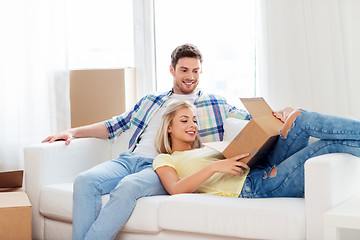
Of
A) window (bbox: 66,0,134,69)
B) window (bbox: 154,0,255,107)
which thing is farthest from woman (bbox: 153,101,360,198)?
window (bbox: 66,0,134,69)

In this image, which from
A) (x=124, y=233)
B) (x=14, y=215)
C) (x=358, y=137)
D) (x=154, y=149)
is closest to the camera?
(x=358, y=137)

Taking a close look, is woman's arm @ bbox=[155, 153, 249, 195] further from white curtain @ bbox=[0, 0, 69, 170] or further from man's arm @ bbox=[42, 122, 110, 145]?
white curtain @ bbox=[0, 0, 69, 170]

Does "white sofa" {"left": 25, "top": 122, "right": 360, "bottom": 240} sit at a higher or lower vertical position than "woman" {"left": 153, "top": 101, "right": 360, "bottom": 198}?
lower

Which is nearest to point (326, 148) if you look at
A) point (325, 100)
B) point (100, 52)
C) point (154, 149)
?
point (325, 100)

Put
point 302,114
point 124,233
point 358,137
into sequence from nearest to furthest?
point 358,137 → point 302,114 → point 124,233

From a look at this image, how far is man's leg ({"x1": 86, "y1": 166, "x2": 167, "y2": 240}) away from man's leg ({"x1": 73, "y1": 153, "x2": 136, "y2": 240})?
0.11 m

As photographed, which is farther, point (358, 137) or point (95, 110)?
point (95, 110)

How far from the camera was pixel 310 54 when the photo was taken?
292 centimetres

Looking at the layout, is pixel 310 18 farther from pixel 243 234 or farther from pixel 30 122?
pixel 30 122

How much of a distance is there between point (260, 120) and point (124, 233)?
0.81 meters

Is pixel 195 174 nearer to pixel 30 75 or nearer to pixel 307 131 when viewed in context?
pixel 307 131

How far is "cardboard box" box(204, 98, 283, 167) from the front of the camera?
6.97ft

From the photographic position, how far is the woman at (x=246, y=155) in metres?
2.03

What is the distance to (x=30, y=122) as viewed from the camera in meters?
3.73
